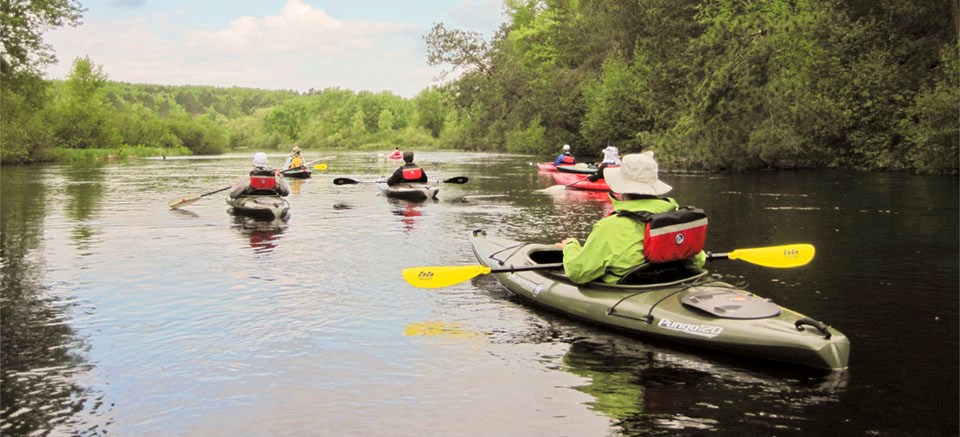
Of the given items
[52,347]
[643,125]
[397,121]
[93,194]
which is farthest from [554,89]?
[397,121]

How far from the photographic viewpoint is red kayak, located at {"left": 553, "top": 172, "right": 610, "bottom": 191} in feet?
68.5

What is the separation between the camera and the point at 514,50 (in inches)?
2453

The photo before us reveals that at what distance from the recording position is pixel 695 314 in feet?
21.0

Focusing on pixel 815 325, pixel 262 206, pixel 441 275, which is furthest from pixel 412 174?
pixel 815 325

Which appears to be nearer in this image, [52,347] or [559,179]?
[52,347]

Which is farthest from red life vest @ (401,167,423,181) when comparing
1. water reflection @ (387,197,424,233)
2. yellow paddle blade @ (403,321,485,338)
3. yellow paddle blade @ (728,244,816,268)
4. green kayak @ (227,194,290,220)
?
yellow paddle blade @ (728,244,816,268)

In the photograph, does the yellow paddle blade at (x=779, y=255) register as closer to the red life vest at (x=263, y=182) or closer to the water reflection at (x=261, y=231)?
the water reflection at (x=261, y=231)

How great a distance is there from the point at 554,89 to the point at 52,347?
155ft

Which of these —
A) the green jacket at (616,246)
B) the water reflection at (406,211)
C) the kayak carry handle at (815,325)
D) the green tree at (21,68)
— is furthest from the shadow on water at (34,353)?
the green tree at (21,68)

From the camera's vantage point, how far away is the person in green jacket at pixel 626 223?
6.89 metres

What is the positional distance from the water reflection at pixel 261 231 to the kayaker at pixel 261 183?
1.79 ft

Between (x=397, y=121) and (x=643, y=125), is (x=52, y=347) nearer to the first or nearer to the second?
(x=643, y=125)

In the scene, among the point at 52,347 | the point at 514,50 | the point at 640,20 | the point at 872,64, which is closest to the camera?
the point at 52,347

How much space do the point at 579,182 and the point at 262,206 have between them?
9251 mm
